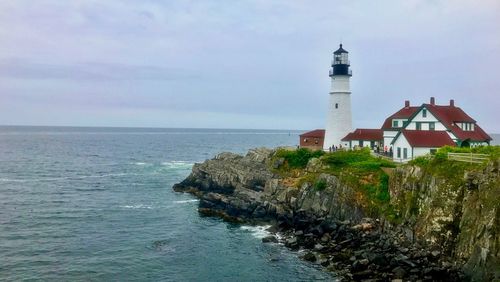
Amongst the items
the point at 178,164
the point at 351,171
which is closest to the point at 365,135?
the point at 351,171

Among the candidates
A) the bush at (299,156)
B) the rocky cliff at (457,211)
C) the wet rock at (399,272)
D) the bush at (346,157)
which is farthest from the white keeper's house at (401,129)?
the wet rock at (399,272)

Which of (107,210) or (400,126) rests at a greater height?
(400,126)

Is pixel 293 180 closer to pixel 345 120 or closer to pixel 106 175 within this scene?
pixel 345 120

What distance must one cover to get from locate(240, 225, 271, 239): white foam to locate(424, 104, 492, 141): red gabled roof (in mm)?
24989

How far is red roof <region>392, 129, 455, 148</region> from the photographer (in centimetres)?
5038

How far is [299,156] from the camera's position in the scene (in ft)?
194

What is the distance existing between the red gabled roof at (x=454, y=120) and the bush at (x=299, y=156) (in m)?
14.6

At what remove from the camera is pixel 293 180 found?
175 feet

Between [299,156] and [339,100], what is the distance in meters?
11.7

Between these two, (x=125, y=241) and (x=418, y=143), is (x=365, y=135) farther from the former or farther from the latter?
(x=125, y=241)

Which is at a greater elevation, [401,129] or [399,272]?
[401,129]

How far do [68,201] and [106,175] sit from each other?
2714cm

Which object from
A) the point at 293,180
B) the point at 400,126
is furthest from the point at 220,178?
the point at 400,126

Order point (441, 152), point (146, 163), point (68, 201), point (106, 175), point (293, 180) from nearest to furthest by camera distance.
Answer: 1. point (441, 152)
2. point (293, 180)
3. point (68, 201)
4. point (106, 175)
5. point (146, 163)
